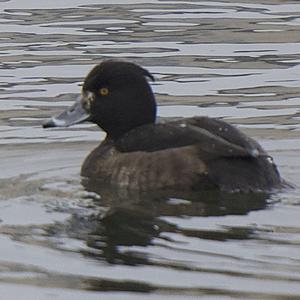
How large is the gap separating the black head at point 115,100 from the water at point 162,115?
14.3 inches

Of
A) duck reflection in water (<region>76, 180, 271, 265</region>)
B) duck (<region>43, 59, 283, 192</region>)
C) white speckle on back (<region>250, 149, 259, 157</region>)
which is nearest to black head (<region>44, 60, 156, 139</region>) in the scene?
duck (<region>43, 59, 283, 192</region>)

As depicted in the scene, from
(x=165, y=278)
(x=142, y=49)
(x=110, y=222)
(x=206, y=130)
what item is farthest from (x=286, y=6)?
(x=165, y=278)

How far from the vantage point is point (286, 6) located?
54.4 feet

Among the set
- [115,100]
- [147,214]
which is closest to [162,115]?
[115,100]

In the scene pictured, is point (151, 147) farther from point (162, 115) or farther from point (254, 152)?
point (162, 115)

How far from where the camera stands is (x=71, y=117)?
10.4 meters

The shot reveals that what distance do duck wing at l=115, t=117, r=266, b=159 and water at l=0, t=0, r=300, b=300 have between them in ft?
1.02

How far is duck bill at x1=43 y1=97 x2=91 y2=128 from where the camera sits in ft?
33.8

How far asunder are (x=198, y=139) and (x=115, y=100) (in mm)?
991

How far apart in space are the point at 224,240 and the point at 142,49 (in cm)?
652

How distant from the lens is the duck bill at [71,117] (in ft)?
33.8

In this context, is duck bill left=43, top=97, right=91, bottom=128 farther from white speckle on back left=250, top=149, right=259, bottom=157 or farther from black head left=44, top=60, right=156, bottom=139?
white speckle on back left=250, top=149, right=259, bottom=157

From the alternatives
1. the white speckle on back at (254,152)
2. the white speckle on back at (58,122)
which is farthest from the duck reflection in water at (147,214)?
the white speckle on back at (58,122)

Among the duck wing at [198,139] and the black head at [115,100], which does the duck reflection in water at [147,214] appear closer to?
the duck wing at [198,139]
